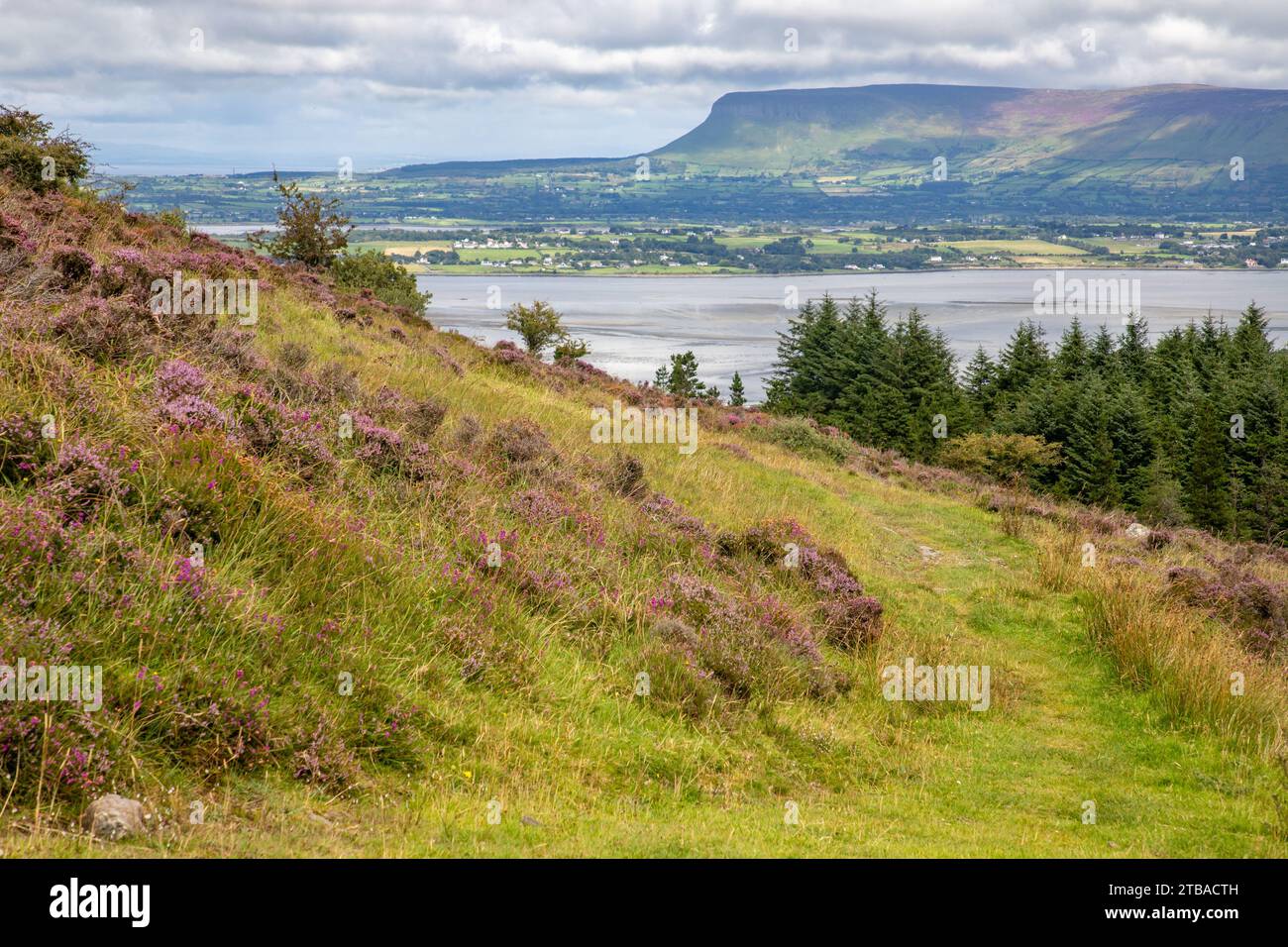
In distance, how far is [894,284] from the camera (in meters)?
185

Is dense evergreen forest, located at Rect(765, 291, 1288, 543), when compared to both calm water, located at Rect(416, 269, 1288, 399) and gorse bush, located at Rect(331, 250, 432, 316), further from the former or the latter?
gorse bush, located at Rect(331, 250, 432, 316)

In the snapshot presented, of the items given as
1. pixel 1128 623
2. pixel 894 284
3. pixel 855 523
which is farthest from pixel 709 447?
pixel 894 284

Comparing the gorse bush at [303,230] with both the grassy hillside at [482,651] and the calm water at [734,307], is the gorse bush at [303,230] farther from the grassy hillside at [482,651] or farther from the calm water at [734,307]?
the calm water at [734,307]

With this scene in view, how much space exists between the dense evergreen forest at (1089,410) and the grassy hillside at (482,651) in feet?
115

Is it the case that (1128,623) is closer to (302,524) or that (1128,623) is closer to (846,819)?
(846,819)

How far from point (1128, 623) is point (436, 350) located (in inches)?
587

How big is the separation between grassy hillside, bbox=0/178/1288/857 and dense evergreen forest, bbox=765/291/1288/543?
35.2 metres

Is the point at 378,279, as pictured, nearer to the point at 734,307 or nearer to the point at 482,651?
the point at 482,651

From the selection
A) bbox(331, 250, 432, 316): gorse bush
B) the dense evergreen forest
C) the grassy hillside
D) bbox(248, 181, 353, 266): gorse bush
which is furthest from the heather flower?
the dense evergreen forest

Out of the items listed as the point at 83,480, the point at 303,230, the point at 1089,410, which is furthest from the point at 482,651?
the point at 1089,410

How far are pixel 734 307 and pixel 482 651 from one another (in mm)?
139611

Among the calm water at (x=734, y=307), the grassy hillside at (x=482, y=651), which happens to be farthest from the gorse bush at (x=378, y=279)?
the grassy hillside at (x=482, y=651)

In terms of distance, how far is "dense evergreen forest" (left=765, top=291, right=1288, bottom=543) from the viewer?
178 feet
